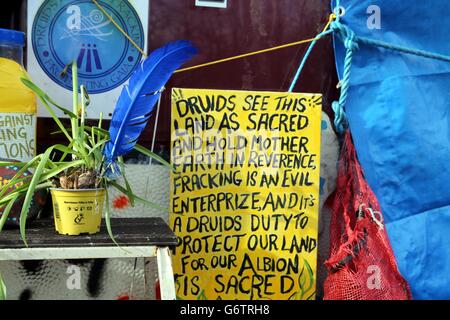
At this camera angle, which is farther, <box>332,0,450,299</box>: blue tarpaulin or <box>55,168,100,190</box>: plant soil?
<box>332,0,450,299</box>: blue tarpaulin

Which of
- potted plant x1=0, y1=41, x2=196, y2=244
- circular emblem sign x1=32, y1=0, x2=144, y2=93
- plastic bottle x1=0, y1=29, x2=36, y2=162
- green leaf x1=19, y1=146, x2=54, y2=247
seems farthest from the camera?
circular emblem sign x1=32, y1=0, x2=144, y2=93

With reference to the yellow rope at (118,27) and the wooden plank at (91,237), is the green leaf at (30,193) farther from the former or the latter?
the yellow rope at (118,27)

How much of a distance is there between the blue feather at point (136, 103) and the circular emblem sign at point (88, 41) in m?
0.56

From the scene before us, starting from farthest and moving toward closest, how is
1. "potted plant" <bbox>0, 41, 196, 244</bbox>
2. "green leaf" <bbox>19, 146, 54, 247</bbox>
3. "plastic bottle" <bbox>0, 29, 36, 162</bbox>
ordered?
"plastic bottle" <bbox>0, 29, 36, 162</bbox> → "potted plant" <bbox>0, 41, 196, 244</bbox> → "green leaf" <bbox>19, 146, 54, 247</bbox>

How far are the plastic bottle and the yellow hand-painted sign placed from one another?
0.60 m

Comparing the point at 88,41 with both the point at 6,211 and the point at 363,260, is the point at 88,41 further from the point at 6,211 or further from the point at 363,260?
the point at 363,260

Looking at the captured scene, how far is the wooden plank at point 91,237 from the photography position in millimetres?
2045

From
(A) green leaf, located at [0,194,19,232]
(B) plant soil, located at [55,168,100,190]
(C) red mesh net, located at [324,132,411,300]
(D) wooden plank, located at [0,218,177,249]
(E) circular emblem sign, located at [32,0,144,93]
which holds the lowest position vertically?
(C) red mesh net, located at [324,132,411,300]

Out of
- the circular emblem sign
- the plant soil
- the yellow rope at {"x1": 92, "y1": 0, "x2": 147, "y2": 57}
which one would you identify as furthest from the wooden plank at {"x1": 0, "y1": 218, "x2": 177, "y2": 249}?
the yellow rope at {"x1": 92, "y1": 0, "x2": 147, "y2": 57}

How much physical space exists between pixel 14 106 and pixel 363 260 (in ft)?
5.44

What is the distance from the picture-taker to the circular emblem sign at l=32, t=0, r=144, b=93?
263 cm

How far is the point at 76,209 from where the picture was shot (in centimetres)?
214

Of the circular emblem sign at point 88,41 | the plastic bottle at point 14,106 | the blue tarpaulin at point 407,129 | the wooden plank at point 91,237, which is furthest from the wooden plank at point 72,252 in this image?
the blue tarpaulin at point 407,129

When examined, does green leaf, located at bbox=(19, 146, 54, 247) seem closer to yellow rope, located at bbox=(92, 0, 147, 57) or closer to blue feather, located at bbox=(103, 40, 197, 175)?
blue feather, located at bbox=(103, 40, 197, 175)
